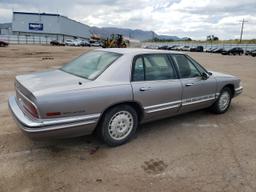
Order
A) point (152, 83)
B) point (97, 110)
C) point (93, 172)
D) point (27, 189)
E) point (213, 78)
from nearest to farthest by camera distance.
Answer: point (27, 189), point (93, 172), point (97, 110), point (152, 83), point (213, 78)

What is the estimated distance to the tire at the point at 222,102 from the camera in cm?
541

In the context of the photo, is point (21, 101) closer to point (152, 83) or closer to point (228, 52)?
point (152, 83)

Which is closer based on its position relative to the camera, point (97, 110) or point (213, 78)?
point (97, 110)

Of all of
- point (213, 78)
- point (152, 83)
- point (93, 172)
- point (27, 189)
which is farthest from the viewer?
point (213, 78)

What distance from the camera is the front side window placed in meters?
4.55

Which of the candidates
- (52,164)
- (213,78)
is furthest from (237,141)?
(52,164)

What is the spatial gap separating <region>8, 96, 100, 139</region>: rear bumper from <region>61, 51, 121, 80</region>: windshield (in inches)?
27.0

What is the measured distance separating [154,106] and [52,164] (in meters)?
1.84

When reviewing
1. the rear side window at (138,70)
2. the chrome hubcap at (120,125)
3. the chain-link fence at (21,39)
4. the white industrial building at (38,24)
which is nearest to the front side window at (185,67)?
the rear side window at (138,70)

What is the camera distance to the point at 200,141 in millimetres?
4125

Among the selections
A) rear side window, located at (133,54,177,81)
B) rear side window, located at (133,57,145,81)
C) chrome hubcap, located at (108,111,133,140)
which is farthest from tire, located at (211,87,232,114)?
chrome hubcap, located at (108,111,133,140)

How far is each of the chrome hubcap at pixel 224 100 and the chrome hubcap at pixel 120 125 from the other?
258 centimetres

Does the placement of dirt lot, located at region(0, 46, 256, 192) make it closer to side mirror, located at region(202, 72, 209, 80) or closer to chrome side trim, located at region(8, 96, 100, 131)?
chrome side trim, located at region(8, 96, 100, 131)

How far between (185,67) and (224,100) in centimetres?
156
